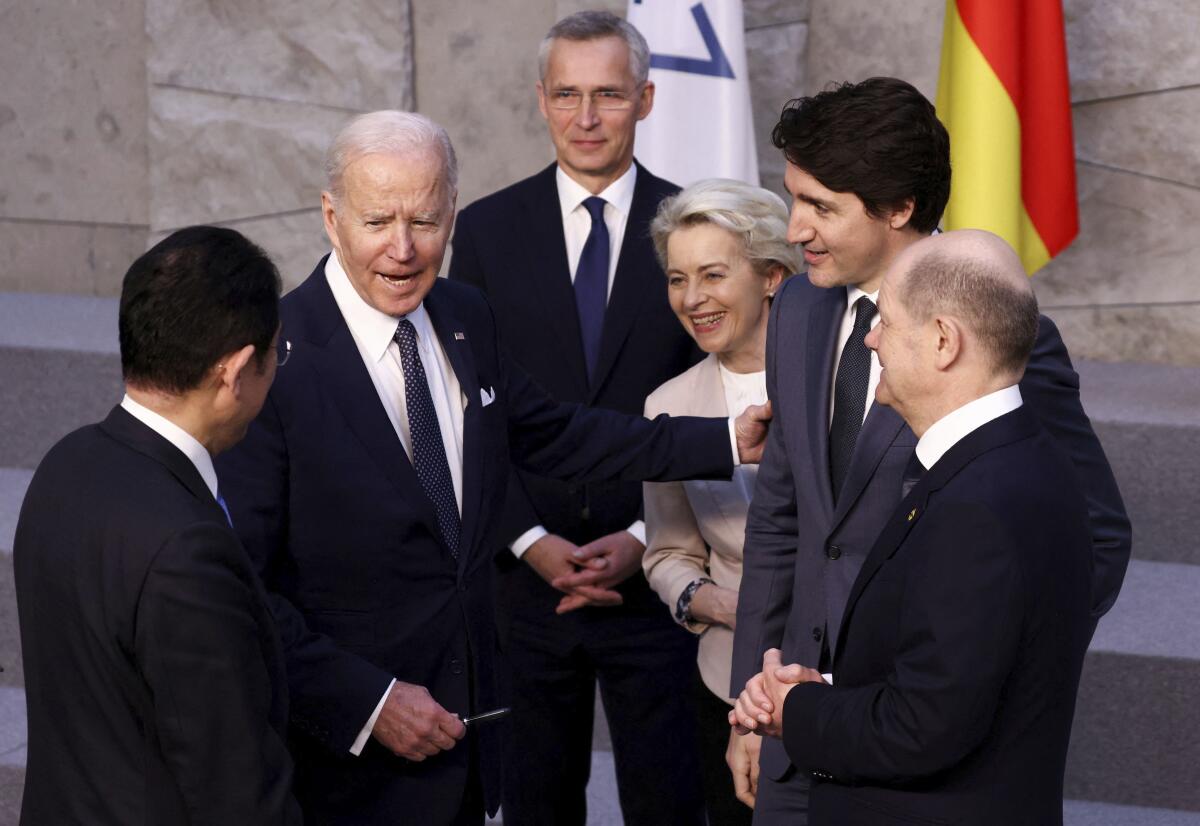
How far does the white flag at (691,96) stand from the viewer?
4.12 meters

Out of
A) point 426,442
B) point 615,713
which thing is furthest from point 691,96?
point 426,442

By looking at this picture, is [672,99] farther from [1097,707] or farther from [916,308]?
[916,308]

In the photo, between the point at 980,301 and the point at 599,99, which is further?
the point at 599,99

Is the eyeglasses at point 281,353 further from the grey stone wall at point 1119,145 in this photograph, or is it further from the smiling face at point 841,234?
the grey stone wall at point 1119,145

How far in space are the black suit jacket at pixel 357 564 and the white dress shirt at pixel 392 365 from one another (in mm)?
26

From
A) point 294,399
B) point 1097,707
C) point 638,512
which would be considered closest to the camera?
point 294,399

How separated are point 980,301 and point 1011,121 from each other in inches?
102

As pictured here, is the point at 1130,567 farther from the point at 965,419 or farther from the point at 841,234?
the point at 965,419

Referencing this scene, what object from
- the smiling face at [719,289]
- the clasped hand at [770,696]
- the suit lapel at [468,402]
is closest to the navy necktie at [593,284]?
the smiling face at [719,289]

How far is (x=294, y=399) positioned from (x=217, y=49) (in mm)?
3164

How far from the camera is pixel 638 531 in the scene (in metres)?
3.16

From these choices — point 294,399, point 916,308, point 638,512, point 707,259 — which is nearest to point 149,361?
point 294,399

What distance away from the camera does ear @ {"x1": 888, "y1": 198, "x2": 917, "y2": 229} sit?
2193 millimetres

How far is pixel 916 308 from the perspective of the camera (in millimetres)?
1720
